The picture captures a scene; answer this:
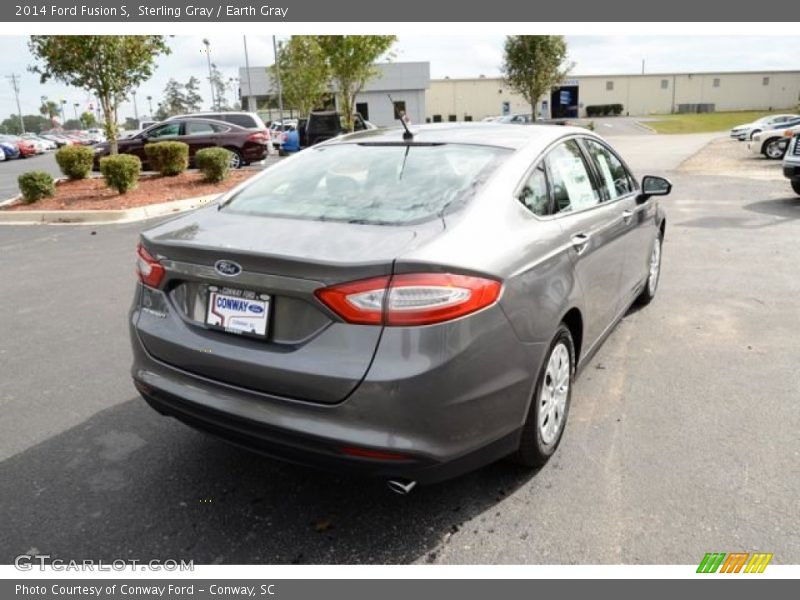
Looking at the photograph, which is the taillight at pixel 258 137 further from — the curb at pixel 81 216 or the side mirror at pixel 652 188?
the side mirror at pixel 652 188

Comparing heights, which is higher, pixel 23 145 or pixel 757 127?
pixel 23 145

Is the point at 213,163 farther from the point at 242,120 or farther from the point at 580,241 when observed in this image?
the point at 580,241

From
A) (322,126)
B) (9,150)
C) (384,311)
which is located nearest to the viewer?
(384,311)

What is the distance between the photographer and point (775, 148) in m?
21.7

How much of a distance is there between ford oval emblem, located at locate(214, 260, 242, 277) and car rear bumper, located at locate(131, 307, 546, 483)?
17.8 inches

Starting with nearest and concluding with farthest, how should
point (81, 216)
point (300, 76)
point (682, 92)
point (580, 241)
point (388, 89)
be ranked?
1. point (580, 241)
2. point (81, 216)
3. point (300, 76)
4. point (388, 89)
5. point (682, 92)

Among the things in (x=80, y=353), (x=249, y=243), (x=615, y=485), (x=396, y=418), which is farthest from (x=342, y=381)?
(x=80, y=353)

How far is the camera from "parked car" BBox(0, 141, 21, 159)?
3541cm

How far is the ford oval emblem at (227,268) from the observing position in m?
2.54

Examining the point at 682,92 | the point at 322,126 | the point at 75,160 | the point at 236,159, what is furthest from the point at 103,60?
the point at 682,92

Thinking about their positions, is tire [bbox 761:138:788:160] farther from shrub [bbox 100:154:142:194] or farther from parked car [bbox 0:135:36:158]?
parked car [bbox 0:135:36:158]

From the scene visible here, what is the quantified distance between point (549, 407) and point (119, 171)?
1183cm

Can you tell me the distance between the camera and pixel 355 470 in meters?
2.41

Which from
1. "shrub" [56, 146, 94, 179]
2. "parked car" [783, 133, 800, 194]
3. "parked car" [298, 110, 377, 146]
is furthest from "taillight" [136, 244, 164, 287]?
"parked car" [298, 110, 377, 146]
